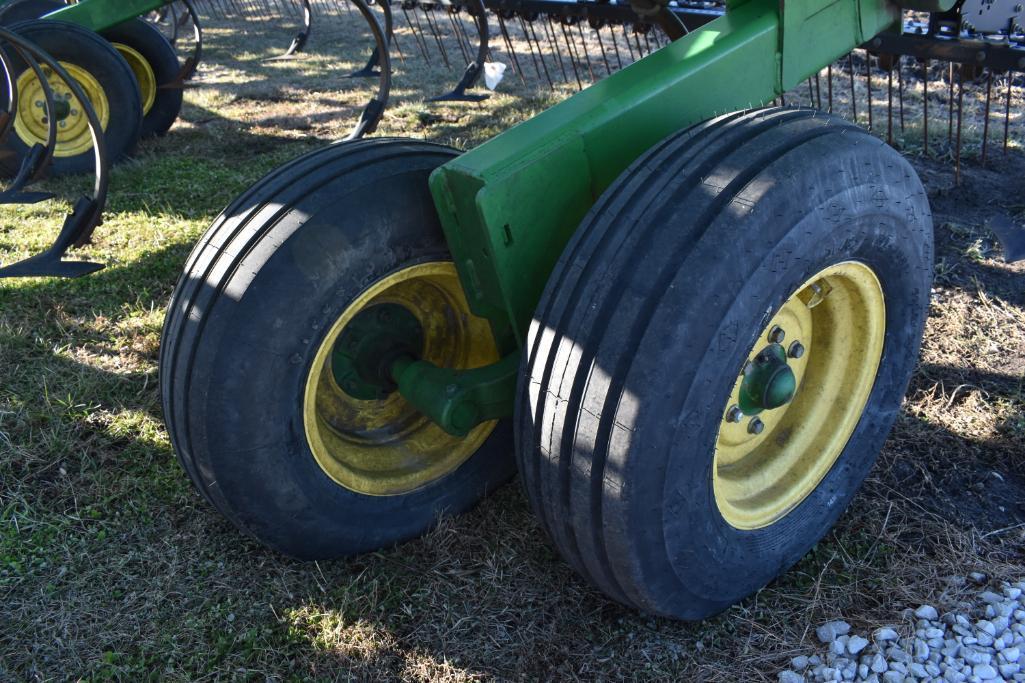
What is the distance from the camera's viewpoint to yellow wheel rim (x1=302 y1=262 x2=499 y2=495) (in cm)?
235

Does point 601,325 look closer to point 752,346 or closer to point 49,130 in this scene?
point 752,346

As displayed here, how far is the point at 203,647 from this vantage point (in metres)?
2.10

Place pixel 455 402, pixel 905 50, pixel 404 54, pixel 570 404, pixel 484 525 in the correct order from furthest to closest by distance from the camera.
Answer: pixel 404 54
pixel 905 50
pixel 484 525
pixel 455 402
pixel 570 404

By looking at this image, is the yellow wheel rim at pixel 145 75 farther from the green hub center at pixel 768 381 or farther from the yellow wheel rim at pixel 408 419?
the green hub center at pixel 768 381

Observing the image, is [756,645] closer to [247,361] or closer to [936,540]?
[936,540]

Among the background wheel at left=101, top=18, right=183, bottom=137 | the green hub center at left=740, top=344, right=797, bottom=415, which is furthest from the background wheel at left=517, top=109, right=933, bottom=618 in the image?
the background wheel at left=101, top=18, right=183, bottom=137

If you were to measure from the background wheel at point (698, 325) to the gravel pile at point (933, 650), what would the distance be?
22cm

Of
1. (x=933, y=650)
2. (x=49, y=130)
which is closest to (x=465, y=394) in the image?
(x=933, y=650)

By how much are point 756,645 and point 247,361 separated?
53.1 inches

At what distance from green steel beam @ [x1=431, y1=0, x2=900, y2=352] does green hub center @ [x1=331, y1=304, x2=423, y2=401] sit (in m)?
0.32

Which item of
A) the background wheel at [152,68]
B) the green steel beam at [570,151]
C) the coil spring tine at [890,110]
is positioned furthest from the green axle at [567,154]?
the background wheel at [152,68]

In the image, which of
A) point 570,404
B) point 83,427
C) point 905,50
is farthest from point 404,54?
point 570,404

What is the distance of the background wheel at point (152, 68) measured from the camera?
621cm

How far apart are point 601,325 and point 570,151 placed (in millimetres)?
470
